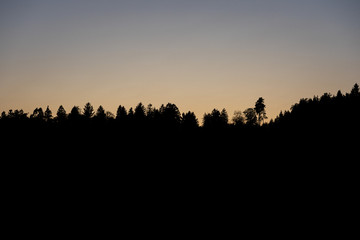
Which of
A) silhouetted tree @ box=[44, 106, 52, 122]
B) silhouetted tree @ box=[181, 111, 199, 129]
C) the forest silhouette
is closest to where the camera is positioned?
the forest silhouette

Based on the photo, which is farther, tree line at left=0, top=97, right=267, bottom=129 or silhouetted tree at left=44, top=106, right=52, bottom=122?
silhouetted tree at left=44, top=106, right=52, bottom=122

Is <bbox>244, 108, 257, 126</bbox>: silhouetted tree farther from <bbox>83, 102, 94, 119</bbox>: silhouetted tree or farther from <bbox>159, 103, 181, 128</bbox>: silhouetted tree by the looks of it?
<bbox>83, 102, 94, 119</bbox>: silhouetted tree

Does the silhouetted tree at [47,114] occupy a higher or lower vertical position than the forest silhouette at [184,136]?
higher

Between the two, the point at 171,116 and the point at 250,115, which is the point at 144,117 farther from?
the point at 250,115

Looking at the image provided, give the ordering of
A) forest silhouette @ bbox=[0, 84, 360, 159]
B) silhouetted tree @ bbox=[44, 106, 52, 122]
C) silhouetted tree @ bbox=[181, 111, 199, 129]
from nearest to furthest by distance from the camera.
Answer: forest silhouette @ bbox=[0, 84, 360, 159] → silhouetted tree @ bbox=[181, 111, 199, 129] → silhouetted tree @ bbox=[44, 106, 52, 122]

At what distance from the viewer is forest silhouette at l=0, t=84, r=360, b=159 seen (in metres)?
71.1

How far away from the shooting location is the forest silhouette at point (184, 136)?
71.1 meters

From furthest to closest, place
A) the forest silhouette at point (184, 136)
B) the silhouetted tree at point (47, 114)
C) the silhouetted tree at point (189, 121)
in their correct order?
the silhouetted tree at point (47, 114) < the silhouetted tree at point (189, 121) < the forest silhouette at point (184, 136)

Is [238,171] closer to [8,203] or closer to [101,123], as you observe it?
[8,203]

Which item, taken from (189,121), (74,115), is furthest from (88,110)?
(189,121)

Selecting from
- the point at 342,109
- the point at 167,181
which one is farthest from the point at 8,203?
the point at 342,109

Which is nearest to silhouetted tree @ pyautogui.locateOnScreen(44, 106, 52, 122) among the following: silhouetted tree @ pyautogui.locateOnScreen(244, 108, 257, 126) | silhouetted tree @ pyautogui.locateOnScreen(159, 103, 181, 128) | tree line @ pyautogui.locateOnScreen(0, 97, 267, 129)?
tree line @ pyautogui.locateOnScreen(0, 97, 267, 129)

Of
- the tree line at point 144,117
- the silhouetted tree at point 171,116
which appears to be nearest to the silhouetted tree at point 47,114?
the tree line at point 144,117

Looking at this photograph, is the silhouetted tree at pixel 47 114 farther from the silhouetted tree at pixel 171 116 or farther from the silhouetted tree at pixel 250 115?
the silhouetted tree at pixel 250 115
